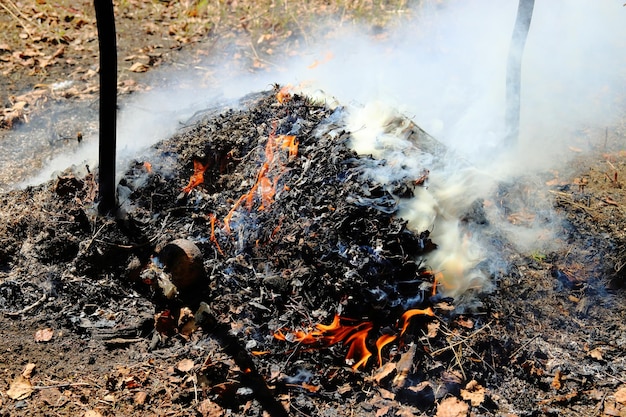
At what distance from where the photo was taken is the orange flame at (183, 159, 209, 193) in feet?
14.4

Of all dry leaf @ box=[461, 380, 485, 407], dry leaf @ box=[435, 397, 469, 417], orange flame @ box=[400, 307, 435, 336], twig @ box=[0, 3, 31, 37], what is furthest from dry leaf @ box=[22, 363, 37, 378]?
twig @ box=[0, 3, 31, 37]

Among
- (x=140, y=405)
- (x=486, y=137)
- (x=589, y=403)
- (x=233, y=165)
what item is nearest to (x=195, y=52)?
(x=233, y=165)

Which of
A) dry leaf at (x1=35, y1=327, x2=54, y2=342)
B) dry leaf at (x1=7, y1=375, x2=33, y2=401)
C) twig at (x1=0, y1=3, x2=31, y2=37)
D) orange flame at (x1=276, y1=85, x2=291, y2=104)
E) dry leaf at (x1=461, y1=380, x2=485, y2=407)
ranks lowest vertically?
dry leaf at (x1=461, y1=380, x2=485, y2=407)

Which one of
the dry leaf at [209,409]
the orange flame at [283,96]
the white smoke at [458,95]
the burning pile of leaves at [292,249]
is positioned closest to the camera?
the dry leaf at [209,409]

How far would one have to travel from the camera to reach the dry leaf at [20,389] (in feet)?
9.96

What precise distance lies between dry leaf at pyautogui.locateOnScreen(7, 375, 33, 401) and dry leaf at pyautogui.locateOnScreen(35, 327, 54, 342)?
328 mm

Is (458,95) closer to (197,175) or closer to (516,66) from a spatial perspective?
(516,66)

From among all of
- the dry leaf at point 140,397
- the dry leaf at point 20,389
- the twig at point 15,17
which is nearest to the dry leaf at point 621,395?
the dry leaf at point 140,397

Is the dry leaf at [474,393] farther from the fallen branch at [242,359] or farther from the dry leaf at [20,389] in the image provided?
the dry leaf at [20,389]

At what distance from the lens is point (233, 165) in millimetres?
4426

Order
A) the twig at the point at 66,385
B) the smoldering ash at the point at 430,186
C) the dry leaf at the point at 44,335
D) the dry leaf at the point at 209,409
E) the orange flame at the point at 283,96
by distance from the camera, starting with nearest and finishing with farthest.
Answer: the dry leaf at the point at 209,409 < the twig at the point at 66,385 < the dry leaf at the point at 44,335 < the smoldering ash at the point at 430,186 < the orange flame at the point at 283,96

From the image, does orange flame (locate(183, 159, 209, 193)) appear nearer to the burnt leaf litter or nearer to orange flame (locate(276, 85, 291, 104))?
the burnt leaf litter

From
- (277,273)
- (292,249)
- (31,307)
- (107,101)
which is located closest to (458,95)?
(292,249)

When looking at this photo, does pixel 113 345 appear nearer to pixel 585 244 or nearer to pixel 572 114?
pixel 585 244
